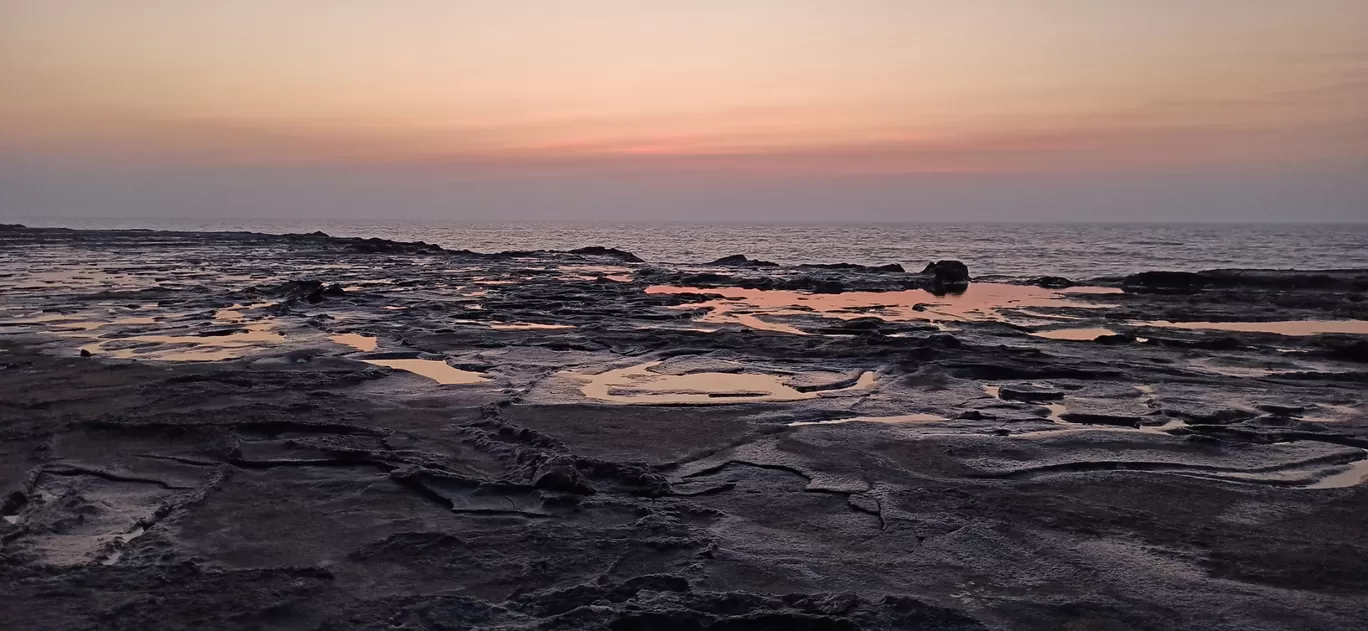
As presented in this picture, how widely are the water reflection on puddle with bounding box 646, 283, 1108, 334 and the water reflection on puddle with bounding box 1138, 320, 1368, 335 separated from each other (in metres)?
3.77

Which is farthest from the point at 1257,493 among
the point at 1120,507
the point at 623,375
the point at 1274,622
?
the point at 623,375

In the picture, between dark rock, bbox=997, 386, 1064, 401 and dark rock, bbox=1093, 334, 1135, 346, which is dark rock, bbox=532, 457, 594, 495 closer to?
dark rock, bbox=997, 386, 1064, 401

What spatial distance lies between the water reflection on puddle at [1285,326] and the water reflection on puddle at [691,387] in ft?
34.8

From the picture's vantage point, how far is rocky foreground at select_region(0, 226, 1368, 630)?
4.55m

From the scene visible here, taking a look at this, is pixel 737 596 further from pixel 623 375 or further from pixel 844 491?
pixel 623 375

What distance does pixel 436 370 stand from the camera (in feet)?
40.5

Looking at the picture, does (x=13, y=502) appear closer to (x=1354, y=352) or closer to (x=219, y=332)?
(x=219, y=332)

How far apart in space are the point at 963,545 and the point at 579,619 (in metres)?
2.53

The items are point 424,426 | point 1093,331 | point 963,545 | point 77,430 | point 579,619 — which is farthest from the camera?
point 1093,331

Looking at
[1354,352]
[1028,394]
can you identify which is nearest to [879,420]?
[1028,394]

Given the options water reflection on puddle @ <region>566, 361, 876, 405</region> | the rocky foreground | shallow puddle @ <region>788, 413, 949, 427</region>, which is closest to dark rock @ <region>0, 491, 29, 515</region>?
the rocky foreground

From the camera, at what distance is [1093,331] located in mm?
18000

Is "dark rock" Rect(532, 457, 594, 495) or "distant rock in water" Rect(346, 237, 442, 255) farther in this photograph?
"distant rock in water" Rect(346, 237, 442, 255)

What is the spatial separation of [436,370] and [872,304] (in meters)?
14.5
